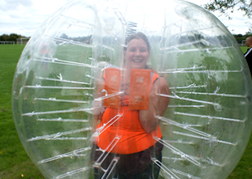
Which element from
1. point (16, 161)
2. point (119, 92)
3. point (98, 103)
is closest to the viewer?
point (98, 103)

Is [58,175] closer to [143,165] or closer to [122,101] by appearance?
[143,165]

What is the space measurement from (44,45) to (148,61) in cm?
87

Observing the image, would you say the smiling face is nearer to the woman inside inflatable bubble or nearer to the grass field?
the woman inside inflatable bubble

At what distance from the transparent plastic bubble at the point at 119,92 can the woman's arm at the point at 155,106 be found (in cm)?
4

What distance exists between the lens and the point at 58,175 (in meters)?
1.89

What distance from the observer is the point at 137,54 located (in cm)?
166

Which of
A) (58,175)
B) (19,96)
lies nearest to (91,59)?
(19,96)

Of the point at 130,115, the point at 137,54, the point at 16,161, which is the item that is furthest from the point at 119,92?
the point at 16,161

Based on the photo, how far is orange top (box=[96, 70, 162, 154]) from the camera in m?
1.71

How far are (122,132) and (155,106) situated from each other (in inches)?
13.1

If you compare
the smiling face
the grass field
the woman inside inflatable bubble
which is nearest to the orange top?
the woman inside inflatable bubble

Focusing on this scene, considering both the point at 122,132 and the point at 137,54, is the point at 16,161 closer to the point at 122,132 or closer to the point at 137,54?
the point at 122,132

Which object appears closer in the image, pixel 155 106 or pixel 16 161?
pixel 155 106

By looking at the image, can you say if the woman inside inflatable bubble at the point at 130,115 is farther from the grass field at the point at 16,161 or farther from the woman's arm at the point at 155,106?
the grass field at the point at 16,161
